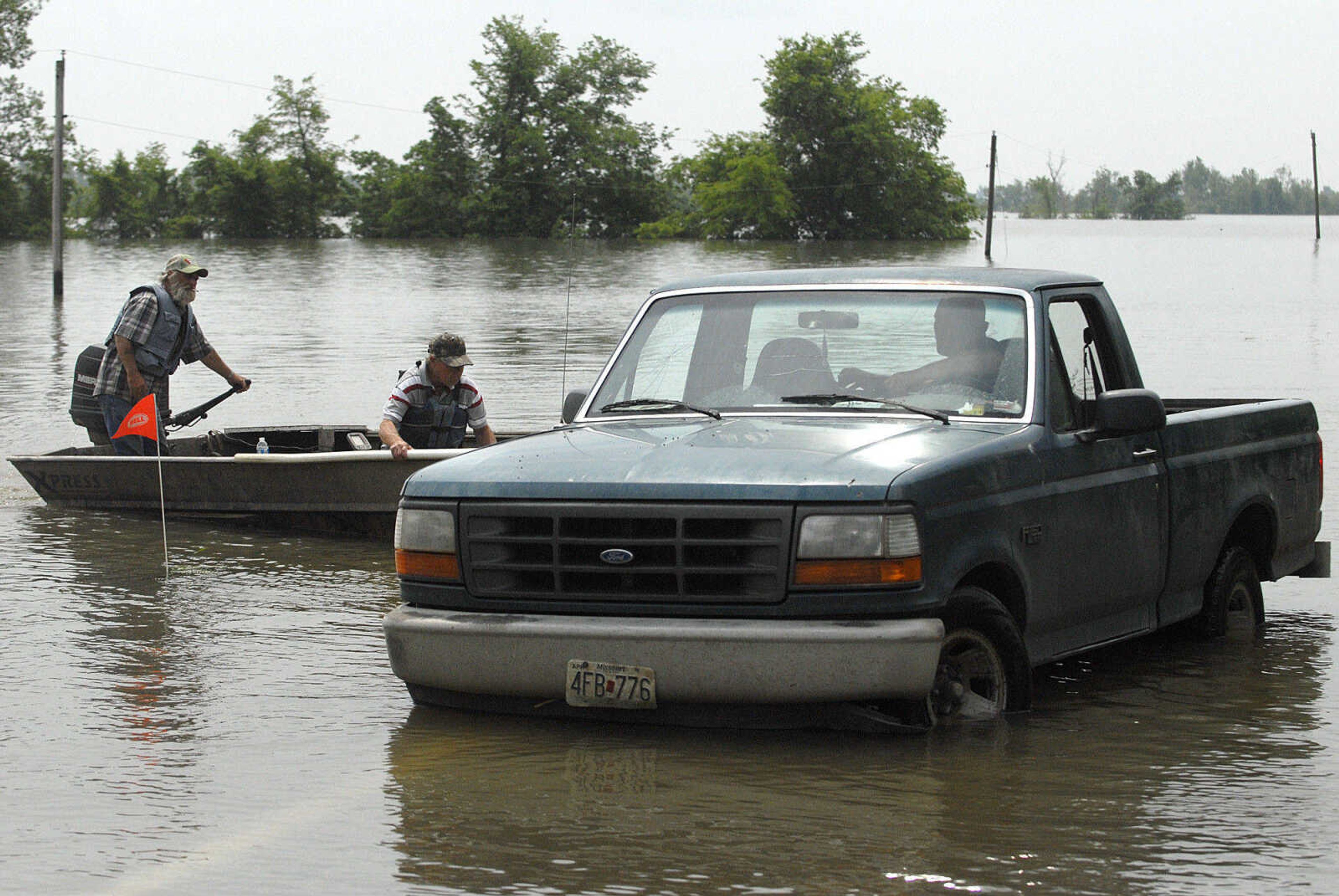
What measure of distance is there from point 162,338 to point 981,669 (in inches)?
319

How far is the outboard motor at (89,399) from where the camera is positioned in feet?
44.8

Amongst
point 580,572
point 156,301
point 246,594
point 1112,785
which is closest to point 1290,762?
point 1112,785

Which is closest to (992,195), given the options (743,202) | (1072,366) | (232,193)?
(743,202)

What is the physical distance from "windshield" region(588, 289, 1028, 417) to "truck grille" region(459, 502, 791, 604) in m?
1.12

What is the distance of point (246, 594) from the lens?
10.4 metres

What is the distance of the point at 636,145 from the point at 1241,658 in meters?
117

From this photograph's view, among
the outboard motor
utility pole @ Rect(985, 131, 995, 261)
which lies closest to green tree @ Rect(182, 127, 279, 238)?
utility pole @ Rect(985, 131, 995, 261)

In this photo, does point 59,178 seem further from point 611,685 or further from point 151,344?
point 611,685

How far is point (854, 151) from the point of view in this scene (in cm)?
12050

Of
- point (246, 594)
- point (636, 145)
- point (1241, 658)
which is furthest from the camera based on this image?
point (636, 145)

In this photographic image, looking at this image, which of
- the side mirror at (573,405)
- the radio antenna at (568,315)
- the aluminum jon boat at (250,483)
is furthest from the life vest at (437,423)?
the side mirror at (573,405)

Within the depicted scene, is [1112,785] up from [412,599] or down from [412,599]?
down

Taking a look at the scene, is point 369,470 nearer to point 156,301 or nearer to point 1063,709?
point 156,301

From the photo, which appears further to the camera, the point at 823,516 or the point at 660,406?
the point at 660,406
